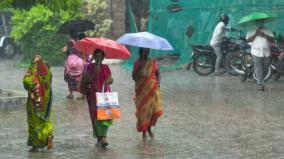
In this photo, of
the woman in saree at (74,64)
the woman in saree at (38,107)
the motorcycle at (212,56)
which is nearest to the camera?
the woman in saree at (38,107)

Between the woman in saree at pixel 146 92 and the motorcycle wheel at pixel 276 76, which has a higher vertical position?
the woman in saree at pixel 146 92

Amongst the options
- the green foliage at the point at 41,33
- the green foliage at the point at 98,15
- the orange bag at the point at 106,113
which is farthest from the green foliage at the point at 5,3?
the green foliage at the point at 98,15

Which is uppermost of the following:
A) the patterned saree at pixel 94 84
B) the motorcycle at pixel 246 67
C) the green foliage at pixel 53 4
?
the green foliage at pixel 53 4

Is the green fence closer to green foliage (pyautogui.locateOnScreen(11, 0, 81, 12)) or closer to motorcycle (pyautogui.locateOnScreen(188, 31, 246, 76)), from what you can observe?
motorcycle (pyautogui.locateOnScreen(188, 31, 246, 76))

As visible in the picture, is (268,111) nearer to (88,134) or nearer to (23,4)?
(88,134)

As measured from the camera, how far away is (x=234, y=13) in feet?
65.8

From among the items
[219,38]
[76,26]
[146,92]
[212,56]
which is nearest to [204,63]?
[212,56]

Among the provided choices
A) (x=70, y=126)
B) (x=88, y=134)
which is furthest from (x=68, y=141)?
(x=70, y=126)

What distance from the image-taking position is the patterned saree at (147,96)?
34.8 ft

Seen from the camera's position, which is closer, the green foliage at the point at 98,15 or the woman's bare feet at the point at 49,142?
the woman's bare feet at the point at 49,142

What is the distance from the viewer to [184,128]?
37.7 feet

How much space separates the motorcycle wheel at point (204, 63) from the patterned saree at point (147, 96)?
9567mm

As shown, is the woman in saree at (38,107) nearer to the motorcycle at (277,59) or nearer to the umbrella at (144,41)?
the umbrella at (144,41)

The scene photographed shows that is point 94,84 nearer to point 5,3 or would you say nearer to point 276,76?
point 5,3
